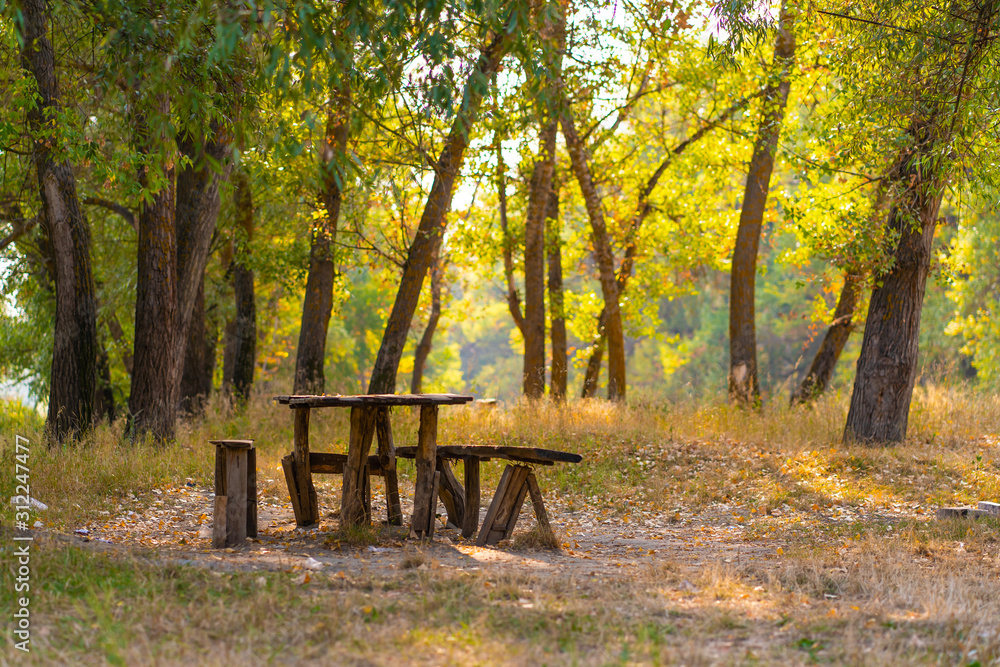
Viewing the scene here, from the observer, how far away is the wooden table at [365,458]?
20.3ft

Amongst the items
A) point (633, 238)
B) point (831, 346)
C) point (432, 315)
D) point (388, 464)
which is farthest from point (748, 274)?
point (432, 315)

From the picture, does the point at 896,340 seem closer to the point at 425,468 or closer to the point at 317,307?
the point at 425,468

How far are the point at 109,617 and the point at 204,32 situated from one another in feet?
15.2

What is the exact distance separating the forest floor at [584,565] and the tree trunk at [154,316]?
0.66 m

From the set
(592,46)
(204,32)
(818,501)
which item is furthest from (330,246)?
(818,501)

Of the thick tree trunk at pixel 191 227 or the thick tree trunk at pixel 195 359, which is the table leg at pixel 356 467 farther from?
the thick tree trunk at pixel 195 359

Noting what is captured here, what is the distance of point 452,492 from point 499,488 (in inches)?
26.1

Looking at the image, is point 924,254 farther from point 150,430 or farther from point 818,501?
point 150,430

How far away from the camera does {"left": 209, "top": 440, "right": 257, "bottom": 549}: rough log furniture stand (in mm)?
6348

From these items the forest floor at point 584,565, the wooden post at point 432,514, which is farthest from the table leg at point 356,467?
the wooden post at point 432,514

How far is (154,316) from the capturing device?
10.1 meters

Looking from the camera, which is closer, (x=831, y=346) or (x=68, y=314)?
(x=68, y=314)

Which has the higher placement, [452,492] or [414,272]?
[414,272]

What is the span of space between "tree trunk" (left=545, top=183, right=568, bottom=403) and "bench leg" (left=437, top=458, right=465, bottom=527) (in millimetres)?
8610
